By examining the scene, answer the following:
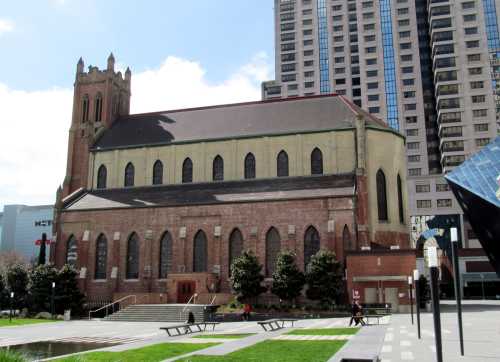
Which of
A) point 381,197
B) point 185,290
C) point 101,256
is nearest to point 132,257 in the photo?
point 101,256

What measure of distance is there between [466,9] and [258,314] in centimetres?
8502

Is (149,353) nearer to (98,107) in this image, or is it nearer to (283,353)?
(283,353)

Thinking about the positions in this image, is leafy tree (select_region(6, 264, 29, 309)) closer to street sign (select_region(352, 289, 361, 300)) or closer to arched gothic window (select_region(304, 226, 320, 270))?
arched gothic window (select_region(304, 226, 320, 270))

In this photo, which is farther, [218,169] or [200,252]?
[218,169]

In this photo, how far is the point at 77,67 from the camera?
201 ft

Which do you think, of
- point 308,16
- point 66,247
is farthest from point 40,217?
point 66,247

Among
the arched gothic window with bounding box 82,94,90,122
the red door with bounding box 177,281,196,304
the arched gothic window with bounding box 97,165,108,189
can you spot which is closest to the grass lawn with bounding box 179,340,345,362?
the red door with bounding box 177,281,196,304

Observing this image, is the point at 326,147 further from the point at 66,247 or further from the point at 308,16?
the point at 308,16

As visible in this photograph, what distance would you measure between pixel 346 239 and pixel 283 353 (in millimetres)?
26052

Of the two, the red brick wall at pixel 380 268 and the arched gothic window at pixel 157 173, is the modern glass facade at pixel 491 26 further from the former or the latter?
the red brick wall at pixel 380 268

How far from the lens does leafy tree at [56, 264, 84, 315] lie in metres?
41.2

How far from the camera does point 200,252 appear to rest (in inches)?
1793

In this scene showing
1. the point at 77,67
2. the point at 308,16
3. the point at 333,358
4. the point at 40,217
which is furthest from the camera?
the point at 40,217

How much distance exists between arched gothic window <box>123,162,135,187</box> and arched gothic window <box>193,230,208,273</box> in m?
11.9
